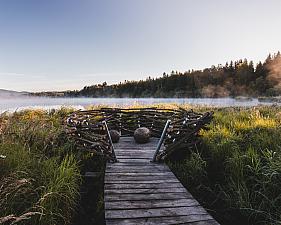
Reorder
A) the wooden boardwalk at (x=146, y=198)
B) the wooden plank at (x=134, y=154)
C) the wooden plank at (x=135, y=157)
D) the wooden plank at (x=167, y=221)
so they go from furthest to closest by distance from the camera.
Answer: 1. the wooden plank at (x=134, y=154)
2. the wooden plank at (x=135, y=157)
3. the wooden boardwalk at (x=146, y=198)
4. the wooden plank at (x=167, y=221)

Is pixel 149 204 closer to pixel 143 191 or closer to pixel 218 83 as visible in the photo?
pixel 143 191

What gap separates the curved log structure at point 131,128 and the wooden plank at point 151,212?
7.70 ft

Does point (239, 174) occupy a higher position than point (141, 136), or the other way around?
point (141, 136)

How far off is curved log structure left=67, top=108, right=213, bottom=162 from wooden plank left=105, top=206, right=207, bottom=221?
7.70ft

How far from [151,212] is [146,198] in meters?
0.47

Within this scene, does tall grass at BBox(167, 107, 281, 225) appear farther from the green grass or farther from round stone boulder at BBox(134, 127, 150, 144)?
round stone boulder at BBox(134, 127, 150, 144)

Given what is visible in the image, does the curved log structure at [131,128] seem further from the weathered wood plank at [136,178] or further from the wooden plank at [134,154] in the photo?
the weathered wood plank at [136,178]

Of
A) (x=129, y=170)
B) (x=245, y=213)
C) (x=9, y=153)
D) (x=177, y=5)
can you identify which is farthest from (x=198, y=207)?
(x=177, y=5)

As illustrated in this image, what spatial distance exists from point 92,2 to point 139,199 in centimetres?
1077

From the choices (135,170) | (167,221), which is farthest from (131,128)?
(167,221)

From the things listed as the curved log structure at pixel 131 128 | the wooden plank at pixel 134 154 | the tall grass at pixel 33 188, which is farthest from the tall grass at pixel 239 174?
the tall grass at pixel 33 188

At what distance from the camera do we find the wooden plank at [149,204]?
13.6 feet

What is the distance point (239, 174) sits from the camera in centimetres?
576

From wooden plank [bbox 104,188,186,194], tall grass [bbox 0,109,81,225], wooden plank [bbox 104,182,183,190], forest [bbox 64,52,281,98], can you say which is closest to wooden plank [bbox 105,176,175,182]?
wooden plank [bbox 104,182,183,190]
